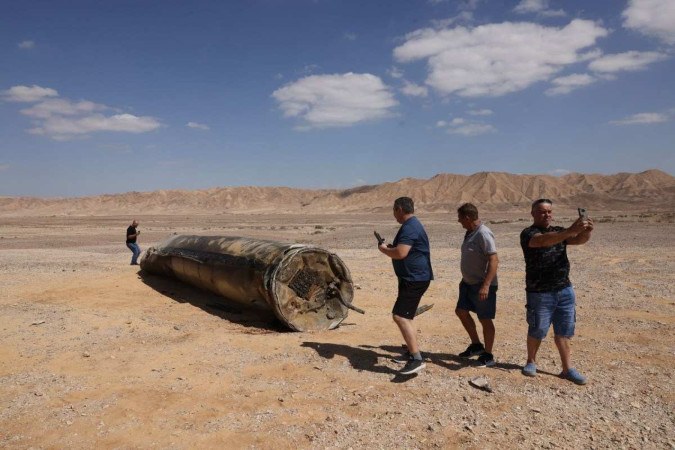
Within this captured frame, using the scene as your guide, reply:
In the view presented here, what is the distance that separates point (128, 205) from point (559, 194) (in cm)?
10214

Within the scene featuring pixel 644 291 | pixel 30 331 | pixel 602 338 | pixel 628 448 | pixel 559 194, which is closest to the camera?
pixel 628 448

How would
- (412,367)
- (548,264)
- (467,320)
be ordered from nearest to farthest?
(548,264)
(412,367)
(467,320)

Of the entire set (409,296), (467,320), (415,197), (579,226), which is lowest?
(467,320)

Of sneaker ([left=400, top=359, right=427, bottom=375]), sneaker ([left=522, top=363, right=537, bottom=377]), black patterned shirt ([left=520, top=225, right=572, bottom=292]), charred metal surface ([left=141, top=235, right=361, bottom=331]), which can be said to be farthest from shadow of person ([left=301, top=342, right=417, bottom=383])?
black patterned shirt ([left=520, top=225, right=572, bottom=292])

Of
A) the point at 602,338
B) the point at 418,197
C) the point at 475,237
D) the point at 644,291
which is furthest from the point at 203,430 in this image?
the point at 418,197

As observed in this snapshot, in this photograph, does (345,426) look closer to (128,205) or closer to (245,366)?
(245,366)

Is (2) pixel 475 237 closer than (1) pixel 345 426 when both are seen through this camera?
No

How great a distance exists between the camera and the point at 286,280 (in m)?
7.03

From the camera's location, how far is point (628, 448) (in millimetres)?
3648

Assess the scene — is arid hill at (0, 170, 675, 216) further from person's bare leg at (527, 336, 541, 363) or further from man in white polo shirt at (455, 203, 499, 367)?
person's bare leg at (527, 336, 541, 363)

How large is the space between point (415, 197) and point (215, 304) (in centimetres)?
9349

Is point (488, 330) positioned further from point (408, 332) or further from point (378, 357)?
point (378, 357)

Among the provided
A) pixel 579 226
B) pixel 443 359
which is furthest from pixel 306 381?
pixel 579 226

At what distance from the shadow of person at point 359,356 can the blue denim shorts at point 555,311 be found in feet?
4.95
